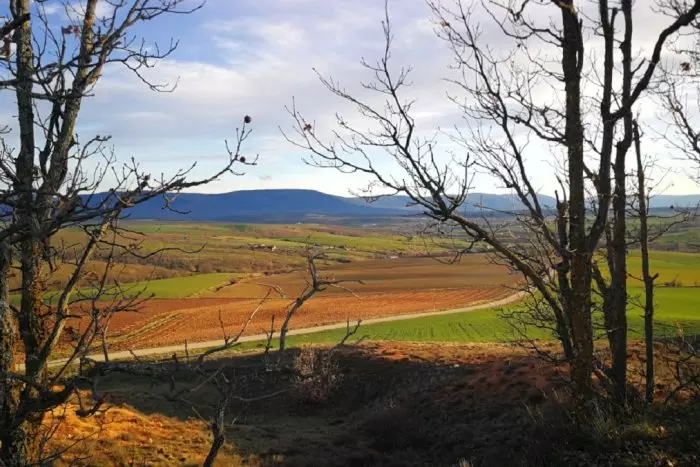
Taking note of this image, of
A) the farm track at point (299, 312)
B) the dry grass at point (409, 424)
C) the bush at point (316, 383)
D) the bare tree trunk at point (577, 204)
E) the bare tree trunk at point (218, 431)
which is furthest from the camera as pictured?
the farm track at point (299, 312)

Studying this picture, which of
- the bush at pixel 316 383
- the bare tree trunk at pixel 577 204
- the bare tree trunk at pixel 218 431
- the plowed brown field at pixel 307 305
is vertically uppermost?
the bare tree trunk at pixel 577 204

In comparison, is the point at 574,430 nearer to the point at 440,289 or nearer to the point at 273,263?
the point at 440,289

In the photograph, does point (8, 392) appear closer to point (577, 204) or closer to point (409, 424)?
point (577, 204)

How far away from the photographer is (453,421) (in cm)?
1711

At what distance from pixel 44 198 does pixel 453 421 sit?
1529 cm

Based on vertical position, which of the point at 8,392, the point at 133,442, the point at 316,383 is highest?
the point at 8,392

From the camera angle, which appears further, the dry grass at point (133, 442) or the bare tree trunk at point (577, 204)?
the dry grass at point (133, 442)

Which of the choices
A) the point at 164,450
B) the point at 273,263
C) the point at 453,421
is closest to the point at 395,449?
the point at 453,421

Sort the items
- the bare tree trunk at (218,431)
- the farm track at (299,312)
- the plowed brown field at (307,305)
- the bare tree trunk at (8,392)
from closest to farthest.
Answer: the bare tree trunk at (8,392), the bare tree trunk at (218,431), the farm track at (299,312), the plowed brown field at (307,305)

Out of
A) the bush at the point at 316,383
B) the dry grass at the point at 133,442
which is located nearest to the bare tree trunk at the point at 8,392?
the dry grass at the point at 133,442

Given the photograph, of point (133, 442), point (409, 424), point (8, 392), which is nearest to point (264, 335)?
point (409, 424)

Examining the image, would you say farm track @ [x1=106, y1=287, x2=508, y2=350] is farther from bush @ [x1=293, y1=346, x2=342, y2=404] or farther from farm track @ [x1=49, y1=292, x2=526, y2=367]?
bush @ [x1=293, y1=346, x2=342, y2=404]

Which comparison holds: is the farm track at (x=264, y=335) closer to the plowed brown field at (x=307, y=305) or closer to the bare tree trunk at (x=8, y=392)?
the plowed brown field at (x=307, y=305)

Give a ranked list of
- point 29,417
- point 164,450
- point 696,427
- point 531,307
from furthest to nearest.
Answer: point 164,450
point 531,307
point 696,427
point 29,417
